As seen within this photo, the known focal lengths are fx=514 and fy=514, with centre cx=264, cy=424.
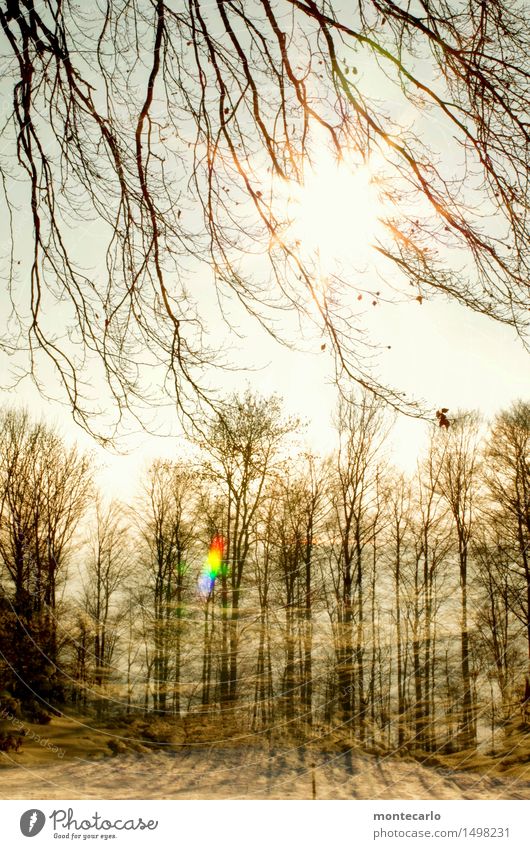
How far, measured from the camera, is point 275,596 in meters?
5.48

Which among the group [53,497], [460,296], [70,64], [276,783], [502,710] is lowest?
[276,783]

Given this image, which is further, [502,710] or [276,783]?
[502,710]

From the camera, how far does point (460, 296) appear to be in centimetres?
261

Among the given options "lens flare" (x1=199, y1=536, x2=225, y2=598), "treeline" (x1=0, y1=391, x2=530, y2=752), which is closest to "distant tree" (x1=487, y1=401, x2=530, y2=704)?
"treeline" (x1=0, y1=391, x2=530, y2=752)

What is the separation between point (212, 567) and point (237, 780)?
185 cm

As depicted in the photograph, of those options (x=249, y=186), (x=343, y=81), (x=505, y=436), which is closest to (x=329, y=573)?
(x=505, y=436)

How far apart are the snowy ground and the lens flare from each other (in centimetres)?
151

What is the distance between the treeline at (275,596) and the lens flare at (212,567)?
2cm

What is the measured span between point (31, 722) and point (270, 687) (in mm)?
2593

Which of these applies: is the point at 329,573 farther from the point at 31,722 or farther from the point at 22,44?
the point at 22,44

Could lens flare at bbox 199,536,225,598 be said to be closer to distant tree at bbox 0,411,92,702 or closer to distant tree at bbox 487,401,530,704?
distant tree at bbox 0,411,92,702

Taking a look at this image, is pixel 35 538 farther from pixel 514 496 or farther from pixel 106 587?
pixel 514 496

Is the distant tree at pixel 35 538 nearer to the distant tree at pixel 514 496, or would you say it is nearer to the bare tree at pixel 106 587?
the bare tree at pixel 106 587

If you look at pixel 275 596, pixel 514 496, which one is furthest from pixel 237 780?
pixel 514 496
